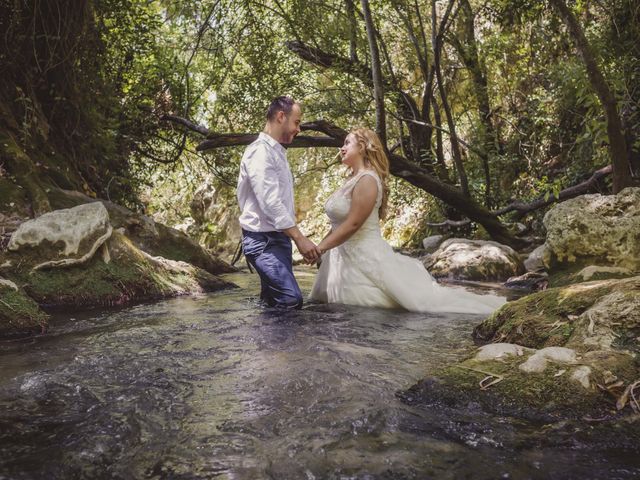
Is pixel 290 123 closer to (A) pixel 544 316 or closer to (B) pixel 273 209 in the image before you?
(B) pixel 273 209

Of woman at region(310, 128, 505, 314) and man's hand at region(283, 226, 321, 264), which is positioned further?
woman at region(310, 128, 505, 314)

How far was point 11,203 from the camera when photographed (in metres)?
6.18

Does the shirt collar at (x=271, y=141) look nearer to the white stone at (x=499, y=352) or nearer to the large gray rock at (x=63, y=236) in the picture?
the large gray rock at (x=63, y=236)

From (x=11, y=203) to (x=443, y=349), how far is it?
5363mm

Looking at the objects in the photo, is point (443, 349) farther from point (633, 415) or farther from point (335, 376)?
point (633, 415)

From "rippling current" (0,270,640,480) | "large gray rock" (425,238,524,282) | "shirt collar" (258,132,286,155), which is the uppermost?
"shirt collar" (258,132,286,155)

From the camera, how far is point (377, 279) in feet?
18.1

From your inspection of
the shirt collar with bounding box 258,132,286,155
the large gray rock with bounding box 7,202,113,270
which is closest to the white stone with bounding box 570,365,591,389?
the shirt collar with bounding box 258,132,286,155

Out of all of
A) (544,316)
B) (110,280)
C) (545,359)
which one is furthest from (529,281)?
(110,280)

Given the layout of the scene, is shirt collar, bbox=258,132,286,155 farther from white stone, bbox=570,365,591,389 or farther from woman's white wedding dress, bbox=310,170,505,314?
white stone, bbox=570,365,591,389

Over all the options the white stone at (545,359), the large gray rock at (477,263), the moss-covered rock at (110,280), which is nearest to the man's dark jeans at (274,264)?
the moss-covered rock at (110,280)

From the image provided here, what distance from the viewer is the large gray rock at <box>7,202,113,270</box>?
5422mm

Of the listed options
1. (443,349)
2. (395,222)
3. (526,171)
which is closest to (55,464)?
(443,349)

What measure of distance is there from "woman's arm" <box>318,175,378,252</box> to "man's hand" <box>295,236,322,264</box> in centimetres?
23
